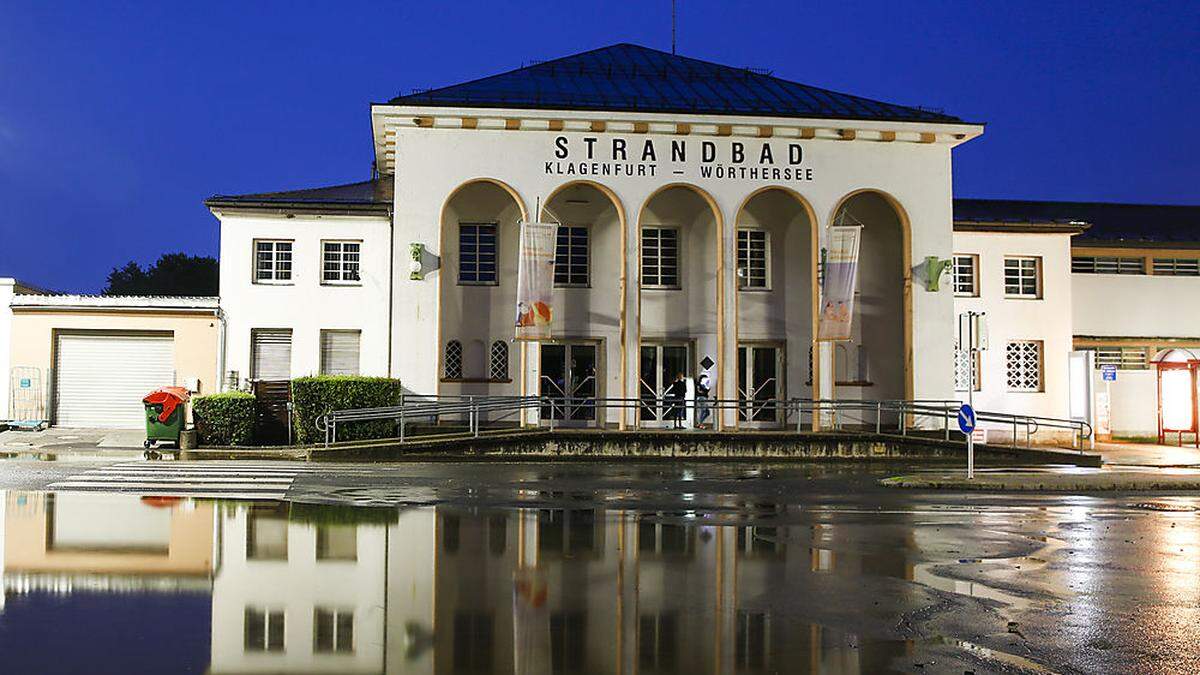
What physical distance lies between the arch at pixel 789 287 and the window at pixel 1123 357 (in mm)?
9908

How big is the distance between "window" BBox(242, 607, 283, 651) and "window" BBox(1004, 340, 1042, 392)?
2795 centimetres

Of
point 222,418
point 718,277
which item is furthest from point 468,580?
point 718,277

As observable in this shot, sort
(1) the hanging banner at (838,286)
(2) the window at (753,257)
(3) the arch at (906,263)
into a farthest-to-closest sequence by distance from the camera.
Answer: (2) the window at (753,257), (3) the arch at (906,263), (1) the hanging banner at (838,286)

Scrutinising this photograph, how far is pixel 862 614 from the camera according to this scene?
751 cm

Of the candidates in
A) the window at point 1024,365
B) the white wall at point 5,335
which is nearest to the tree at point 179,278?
the white wall at point 5,335

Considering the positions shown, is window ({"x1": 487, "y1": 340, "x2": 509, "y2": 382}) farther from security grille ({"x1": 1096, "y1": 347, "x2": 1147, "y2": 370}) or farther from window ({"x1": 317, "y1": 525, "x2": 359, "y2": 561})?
security grille ({"x1": 1096, "y1": 347, "x2": 1147, "y2": 370})

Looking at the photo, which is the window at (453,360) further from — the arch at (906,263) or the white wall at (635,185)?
the arch at (906,263)

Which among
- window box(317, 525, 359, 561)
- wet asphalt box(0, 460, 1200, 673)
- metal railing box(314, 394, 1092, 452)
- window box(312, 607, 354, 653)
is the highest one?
metal railing box(314, 394, 1092, 452)

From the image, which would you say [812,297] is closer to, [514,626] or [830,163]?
[830,163]

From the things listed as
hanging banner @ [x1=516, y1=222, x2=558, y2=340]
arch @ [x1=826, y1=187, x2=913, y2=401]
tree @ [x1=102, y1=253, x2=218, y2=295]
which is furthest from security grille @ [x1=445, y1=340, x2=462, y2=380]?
tree @ [x1=102, y1=253, x2=218, y2=295]

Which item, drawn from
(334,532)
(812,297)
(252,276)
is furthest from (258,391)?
(334,532)

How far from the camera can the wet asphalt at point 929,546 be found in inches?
265

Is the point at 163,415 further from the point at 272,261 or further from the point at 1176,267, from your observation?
the point at 1176,267

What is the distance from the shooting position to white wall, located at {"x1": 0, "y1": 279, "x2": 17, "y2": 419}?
30.0m
